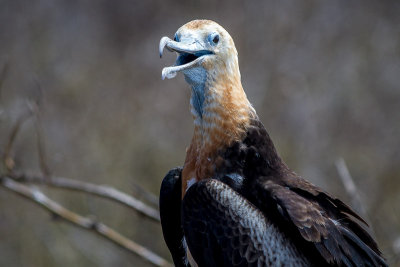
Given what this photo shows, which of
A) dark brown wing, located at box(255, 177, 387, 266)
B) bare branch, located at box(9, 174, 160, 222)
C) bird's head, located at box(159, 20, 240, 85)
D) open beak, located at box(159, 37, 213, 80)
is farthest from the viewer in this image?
bare branch, located at box(9, 174, 160, 222)

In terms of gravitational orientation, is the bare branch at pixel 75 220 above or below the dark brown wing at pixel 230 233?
below

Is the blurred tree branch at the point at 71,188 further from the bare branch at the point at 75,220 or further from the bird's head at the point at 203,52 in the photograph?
the bird's head at the point at 203,52

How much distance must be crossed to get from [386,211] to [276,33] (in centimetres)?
329

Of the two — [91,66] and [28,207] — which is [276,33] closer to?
[91,66]

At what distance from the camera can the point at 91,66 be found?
387 inches

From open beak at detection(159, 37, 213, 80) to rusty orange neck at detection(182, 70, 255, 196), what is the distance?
5.3 inches

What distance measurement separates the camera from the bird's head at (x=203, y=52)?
3.06 meters

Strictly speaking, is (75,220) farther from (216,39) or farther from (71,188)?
(216,39)

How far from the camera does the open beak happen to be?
2.91m

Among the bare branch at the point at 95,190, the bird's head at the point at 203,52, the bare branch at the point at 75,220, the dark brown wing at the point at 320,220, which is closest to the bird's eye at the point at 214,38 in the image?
the bird's head at the point at 203,52

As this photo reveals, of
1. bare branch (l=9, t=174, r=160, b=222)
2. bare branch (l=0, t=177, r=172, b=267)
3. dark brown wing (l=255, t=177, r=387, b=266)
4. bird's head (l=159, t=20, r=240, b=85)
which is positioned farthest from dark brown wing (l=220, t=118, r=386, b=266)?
bare branch (l=0, t=177, r=172, b=267)

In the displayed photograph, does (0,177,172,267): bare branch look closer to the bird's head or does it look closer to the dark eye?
the bird's head

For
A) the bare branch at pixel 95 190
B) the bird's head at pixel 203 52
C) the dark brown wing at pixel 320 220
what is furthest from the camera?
the bare branch at pixel 95 190

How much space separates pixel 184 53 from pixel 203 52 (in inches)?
3.7
